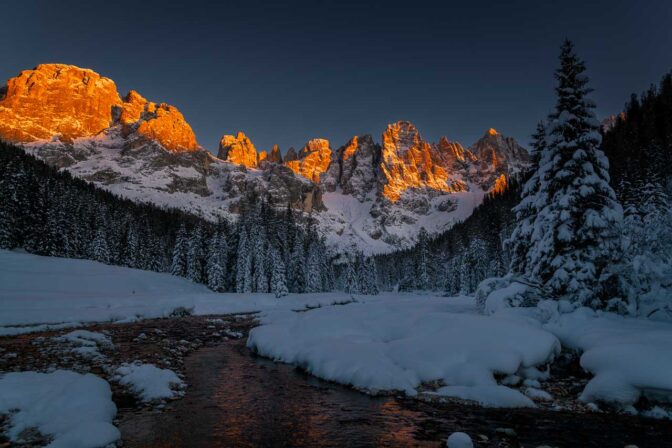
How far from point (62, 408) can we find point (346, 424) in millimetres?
7031

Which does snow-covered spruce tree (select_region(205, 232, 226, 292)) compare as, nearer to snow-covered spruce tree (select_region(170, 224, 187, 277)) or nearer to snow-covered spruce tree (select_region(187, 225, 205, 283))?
snow-covered spruce tree (select_region(187, 225, 205, 283))

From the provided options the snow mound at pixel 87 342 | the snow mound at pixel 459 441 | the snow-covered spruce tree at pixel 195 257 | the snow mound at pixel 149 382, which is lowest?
the snow mound at pixel 87 342

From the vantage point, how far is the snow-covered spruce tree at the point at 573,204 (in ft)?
55.6

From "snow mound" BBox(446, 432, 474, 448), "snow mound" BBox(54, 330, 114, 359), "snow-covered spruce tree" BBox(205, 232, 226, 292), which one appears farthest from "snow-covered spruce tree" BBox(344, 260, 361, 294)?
"snow mound" BBox(446, 432, 474, 448)

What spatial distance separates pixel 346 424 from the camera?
10250 mm

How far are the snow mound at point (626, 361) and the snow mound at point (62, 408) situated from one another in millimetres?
12903

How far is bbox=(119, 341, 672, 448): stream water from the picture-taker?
8.91 m

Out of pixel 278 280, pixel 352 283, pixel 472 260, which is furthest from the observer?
pixel 352 283

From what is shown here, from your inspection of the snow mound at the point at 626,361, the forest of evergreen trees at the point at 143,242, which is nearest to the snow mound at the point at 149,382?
the snow mound at the point at 626,361

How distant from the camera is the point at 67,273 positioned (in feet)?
150

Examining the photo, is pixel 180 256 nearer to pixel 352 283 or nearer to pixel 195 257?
pixel 195 257

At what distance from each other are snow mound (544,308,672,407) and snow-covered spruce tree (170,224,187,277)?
65.7 m

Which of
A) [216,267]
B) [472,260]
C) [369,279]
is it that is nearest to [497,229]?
[472,260]

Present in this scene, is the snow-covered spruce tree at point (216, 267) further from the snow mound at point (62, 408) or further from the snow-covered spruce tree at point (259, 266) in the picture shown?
the snow mound at point (62, 408)
